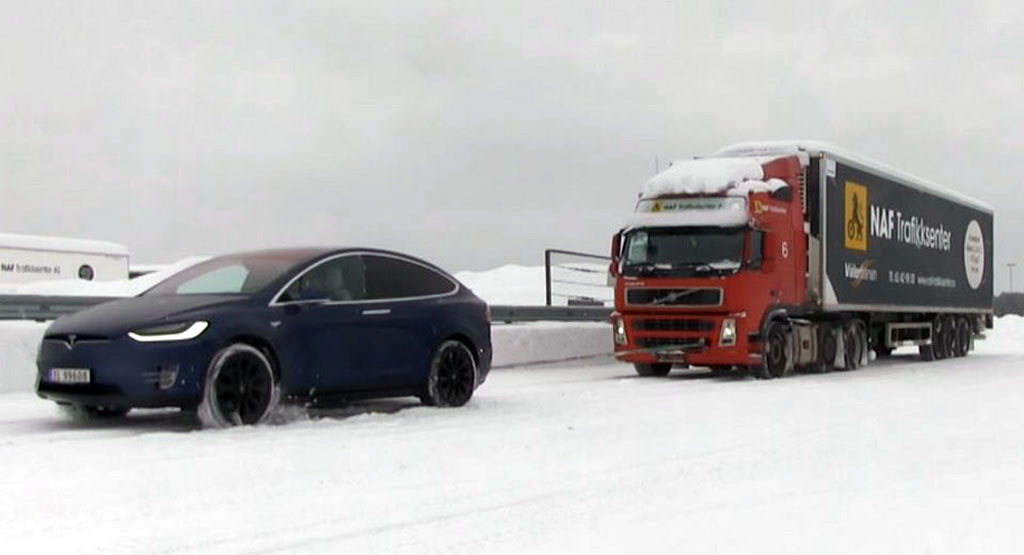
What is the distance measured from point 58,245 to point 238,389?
99.5 ft

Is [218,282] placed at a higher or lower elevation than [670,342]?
higher

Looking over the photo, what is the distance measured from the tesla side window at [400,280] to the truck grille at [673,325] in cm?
612

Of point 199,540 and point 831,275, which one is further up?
point 831,275

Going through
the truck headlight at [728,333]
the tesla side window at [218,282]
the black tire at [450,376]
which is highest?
the tesla side window at [218,282]

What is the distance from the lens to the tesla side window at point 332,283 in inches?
391

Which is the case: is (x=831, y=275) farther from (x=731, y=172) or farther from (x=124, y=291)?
(x=124, y=291)

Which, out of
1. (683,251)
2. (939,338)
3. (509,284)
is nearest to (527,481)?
(683,251)

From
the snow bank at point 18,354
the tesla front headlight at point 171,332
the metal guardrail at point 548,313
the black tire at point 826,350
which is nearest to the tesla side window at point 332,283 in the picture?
the tesla front headlight at point 171,332

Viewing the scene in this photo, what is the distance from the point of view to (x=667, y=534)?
226 inches

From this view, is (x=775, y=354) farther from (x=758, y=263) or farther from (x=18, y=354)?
(x=18, y=354)

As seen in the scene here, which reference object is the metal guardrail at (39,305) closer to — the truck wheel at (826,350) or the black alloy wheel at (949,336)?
the truck wheel at (826,350)

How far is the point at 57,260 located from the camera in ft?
121

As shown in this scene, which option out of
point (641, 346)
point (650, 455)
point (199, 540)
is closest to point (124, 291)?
point (641, 346)

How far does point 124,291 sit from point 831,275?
12731 millimetres
